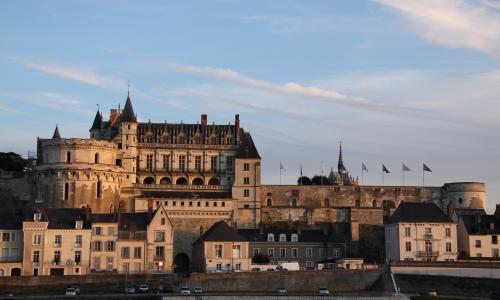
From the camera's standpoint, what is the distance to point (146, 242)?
81.2 m

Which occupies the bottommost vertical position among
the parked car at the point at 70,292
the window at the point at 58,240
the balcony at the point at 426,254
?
the parked car at the point at 70,292

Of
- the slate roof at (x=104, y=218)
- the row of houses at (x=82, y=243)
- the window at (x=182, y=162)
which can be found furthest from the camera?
the window at (x=182, y=162)

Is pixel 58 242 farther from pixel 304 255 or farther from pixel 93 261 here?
pixel 304 255

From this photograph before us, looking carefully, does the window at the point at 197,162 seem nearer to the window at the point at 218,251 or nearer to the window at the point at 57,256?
the window at the point at 218,251

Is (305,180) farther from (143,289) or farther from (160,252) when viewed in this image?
(143,289)

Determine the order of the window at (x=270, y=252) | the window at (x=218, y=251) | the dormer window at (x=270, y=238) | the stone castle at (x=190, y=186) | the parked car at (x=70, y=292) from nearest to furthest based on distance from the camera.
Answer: the parked car at (x=70, y=292), the window at (x=218, y=251), the window at (x=270, y=252), the dormer window at (x=270, y=238), the stone castle at (x=190, y=186)

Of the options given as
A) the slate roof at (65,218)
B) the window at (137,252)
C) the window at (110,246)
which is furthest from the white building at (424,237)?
the slate roof at (65,218)

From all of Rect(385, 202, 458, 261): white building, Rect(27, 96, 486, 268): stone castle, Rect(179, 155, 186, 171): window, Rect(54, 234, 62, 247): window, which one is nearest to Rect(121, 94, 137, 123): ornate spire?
Rect(27, 96, 486, 268): stone castle

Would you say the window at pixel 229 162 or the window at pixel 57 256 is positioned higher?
the window at pixel 229 162

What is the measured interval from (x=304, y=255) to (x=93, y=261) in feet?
67.9

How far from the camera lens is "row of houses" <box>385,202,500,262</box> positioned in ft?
270

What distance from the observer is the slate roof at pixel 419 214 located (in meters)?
82.7

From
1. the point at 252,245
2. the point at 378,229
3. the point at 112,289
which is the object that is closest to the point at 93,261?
the point at 112,289

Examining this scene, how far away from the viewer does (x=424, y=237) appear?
270ft
